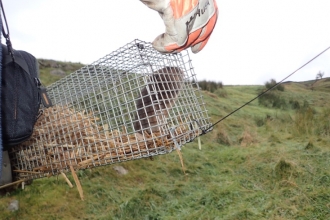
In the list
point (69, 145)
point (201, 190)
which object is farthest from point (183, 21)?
point (201, 190)

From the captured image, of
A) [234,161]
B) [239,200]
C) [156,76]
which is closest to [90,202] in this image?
[239,200]

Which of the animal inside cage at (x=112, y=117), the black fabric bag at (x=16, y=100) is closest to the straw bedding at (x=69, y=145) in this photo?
the animal inside cage at (x=112, y=117)

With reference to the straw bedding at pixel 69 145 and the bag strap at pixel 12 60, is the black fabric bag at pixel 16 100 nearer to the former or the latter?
the bag strap at pixel 12 60

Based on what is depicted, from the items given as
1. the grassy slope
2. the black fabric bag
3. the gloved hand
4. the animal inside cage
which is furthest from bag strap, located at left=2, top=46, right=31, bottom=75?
the grassy slope

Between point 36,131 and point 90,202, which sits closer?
point 36,131

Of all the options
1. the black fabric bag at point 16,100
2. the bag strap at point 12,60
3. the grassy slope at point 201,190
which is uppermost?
the bag strap at point 12,60

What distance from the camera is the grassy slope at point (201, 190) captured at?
8.07 feet

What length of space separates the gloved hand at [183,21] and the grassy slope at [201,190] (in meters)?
1.57

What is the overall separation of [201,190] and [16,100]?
209 cm

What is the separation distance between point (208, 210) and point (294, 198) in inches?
26.1

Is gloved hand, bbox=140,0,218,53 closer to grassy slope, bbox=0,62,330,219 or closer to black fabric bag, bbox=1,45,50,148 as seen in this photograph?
black fabric bag, bbox=1,45,50,148

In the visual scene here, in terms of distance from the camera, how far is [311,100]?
25.7 feet

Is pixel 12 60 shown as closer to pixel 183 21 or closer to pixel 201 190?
pixel 183 21

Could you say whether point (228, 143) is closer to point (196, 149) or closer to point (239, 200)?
point (196, 149)
